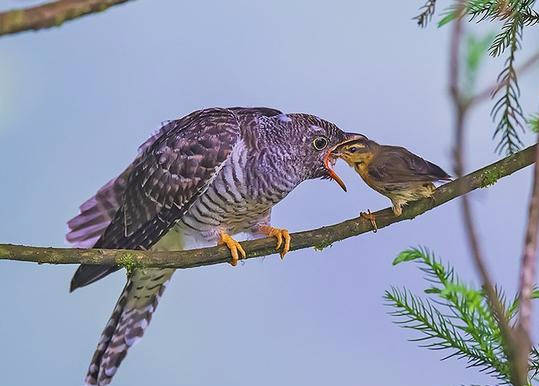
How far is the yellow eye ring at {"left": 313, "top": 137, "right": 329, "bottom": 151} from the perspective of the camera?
169 cm

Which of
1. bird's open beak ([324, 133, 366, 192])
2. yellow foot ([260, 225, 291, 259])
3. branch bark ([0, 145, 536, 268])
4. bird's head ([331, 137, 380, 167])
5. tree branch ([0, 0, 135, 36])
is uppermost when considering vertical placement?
bird's open beak ([324, 133, 366, 192])

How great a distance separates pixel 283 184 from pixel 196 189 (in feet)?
0.60

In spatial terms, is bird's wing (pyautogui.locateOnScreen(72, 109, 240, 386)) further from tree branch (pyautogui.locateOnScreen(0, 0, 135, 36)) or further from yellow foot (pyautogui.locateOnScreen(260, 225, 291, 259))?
tree branch (pyautogui.locateOnScreen(0, 0, 135, 36))

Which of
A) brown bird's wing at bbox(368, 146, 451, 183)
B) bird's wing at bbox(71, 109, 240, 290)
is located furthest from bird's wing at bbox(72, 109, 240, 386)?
brown bird's wing at bbox(368, 146, 451, 183)

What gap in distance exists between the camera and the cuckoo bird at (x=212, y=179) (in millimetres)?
1720

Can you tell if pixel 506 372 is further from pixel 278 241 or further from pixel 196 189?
pixel 196 189

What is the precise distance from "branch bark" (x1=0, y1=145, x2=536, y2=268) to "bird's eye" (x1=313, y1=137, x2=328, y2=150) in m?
0.31

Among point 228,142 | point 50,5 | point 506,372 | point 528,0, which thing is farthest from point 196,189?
point 50,5

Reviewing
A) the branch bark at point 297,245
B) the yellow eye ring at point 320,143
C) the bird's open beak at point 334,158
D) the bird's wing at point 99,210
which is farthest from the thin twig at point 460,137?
the bird's wing at point 99,210

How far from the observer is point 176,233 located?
1.94 meters

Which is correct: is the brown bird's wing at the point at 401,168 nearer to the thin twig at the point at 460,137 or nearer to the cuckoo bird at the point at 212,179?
the cuckoo bird at the point at 212,179

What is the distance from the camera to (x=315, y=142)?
1698 millimetres

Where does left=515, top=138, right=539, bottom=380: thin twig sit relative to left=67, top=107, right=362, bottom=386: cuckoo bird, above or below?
below

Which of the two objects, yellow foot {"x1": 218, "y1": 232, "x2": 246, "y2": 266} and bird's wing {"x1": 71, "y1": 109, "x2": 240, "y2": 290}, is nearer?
yellow foot {"x1": 218, "y1": 232, "x2": 246, "y2": 266}
